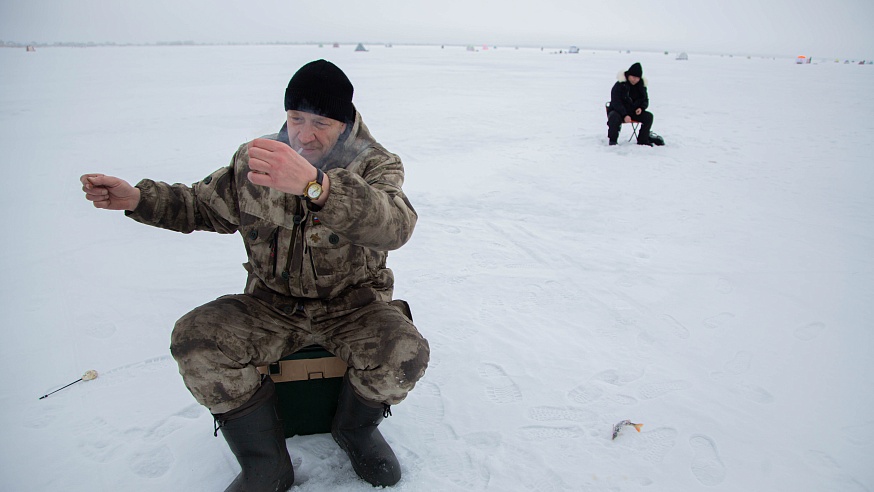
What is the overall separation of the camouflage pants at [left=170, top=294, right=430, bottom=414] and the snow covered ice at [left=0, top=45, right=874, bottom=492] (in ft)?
1.43

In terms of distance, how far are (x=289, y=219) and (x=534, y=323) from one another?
165 centimetres

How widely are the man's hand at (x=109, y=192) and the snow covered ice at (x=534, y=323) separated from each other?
913 millimetres

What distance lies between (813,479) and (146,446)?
2.44 meters

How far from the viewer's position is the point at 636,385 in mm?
2307

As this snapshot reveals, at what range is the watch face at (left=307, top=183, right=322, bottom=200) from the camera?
4.38 feet

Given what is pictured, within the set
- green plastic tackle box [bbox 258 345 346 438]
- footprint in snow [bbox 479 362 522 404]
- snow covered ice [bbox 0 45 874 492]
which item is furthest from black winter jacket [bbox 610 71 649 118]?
green plastic tackle box [bbox 258 345 346 438]

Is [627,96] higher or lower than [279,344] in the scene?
higher

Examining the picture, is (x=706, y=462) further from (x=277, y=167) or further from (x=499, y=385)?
(x=277, y=167)

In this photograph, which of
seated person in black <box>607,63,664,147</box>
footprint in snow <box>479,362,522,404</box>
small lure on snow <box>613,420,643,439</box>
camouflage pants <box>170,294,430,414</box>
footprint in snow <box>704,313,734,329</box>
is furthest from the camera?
seated person in black <box>607,63,664,147</box>

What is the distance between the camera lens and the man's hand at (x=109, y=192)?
5.26 feet

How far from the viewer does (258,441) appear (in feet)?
5.32

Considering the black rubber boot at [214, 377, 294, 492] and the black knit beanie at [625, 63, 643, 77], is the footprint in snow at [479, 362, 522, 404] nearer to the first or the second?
the black rubber boot at [214, 377, 294, 492]

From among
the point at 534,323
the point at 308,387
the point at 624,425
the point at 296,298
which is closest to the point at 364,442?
the point at 308,387

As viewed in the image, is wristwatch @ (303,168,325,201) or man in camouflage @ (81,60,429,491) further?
man in camouflage @ (81,60,429,491)
